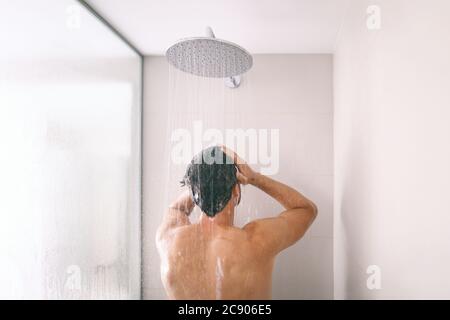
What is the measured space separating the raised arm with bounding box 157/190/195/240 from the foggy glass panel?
0.22m

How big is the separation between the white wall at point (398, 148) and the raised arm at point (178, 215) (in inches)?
16.1

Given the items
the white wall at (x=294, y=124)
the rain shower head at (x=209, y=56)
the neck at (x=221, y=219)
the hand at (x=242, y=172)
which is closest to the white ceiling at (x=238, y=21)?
the white wall at (x=294, y=124)

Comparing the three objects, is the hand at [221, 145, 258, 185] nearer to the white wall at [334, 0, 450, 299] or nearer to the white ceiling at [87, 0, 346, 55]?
the white wall at [334, 0, 450, 299]

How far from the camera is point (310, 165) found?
3.52ft

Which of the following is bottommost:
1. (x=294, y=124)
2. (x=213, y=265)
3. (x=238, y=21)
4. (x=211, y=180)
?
(x=213, y=265)

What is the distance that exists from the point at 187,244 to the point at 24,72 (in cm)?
47

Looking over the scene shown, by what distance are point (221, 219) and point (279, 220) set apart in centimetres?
15

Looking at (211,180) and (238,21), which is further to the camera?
(238,21)

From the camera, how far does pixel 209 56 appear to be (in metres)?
0.74

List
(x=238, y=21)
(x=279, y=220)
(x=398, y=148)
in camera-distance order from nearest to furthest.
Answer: (x=398, y=148)
(x=279, y=220)
(x=238, y=21)

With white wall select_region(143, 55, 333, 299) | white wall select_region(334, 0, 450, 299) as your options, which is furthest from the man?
white wall select_region(143, 55, 333, 299)

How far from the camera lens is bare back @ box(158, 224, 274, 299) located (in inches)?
26.4

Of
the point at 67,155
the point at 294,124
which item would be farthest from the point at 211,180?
the point at 294,124

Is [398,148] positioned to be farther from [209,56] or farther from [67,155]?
[67,155]
